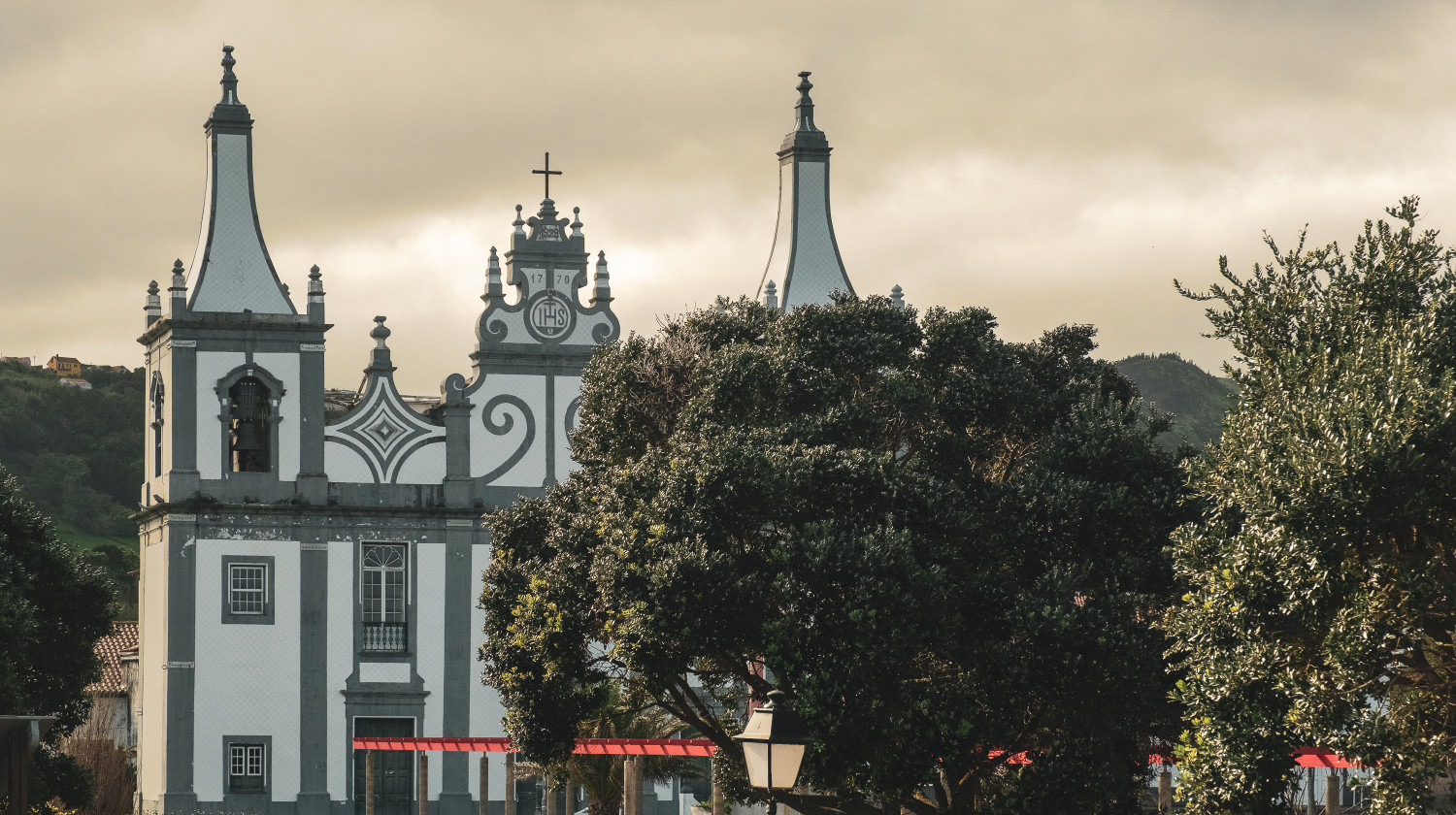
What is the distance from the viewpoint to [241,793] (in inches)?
1549

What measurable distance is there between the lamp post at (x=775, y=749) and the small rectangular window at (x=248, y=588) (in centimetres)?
2638

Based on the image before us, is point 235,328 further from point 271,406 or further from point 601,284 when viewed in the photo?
point 601,284

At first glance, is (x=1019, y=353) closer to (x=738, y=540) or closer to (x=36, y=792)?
(x=738, y=540)

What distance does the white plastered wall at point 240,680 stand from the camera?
129ft

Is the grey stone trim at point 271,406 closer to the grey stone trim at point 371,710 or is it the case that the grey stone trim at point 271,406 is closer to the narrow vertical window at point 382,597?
the narrow vertical window at point 382,597

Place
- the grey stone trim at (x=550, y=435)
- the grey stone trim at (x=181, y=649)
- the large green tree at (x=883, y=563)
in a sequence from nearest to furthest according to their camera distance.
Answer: the large green tree at (x=883, y=563)
the grey stone trim at (x=181, y=649)
the grey stone trim at (x=550, y=435)

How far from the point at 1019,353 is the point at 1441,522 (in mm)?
8985

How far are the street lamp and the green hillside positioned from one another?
73.3 meters

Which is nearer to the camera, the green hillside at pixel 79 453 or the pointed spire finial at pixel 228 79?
the pointed spire finial at pixel 228 79

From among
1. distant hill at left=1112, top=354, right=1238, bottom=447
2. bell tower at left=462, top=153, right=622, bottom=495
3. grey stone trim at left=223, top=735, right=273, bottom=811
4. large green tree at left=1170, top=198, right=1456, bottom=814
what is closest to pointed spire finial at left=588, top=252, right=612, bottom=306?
bell tower at left=462, top=153, right=622, bottom=495

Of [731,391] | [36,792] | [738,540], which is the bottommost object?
[36,792]

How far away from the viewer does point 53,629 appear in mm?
32625

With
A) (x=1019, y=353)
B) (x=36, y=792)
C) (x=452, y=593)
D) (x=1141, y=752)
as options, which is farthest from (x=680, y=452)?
(x=452, y=593)

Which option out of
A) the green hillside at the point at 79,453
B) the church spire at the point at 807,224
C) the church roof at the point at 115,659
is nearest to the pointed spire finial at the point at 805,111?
the church spire at the point at 807,224
